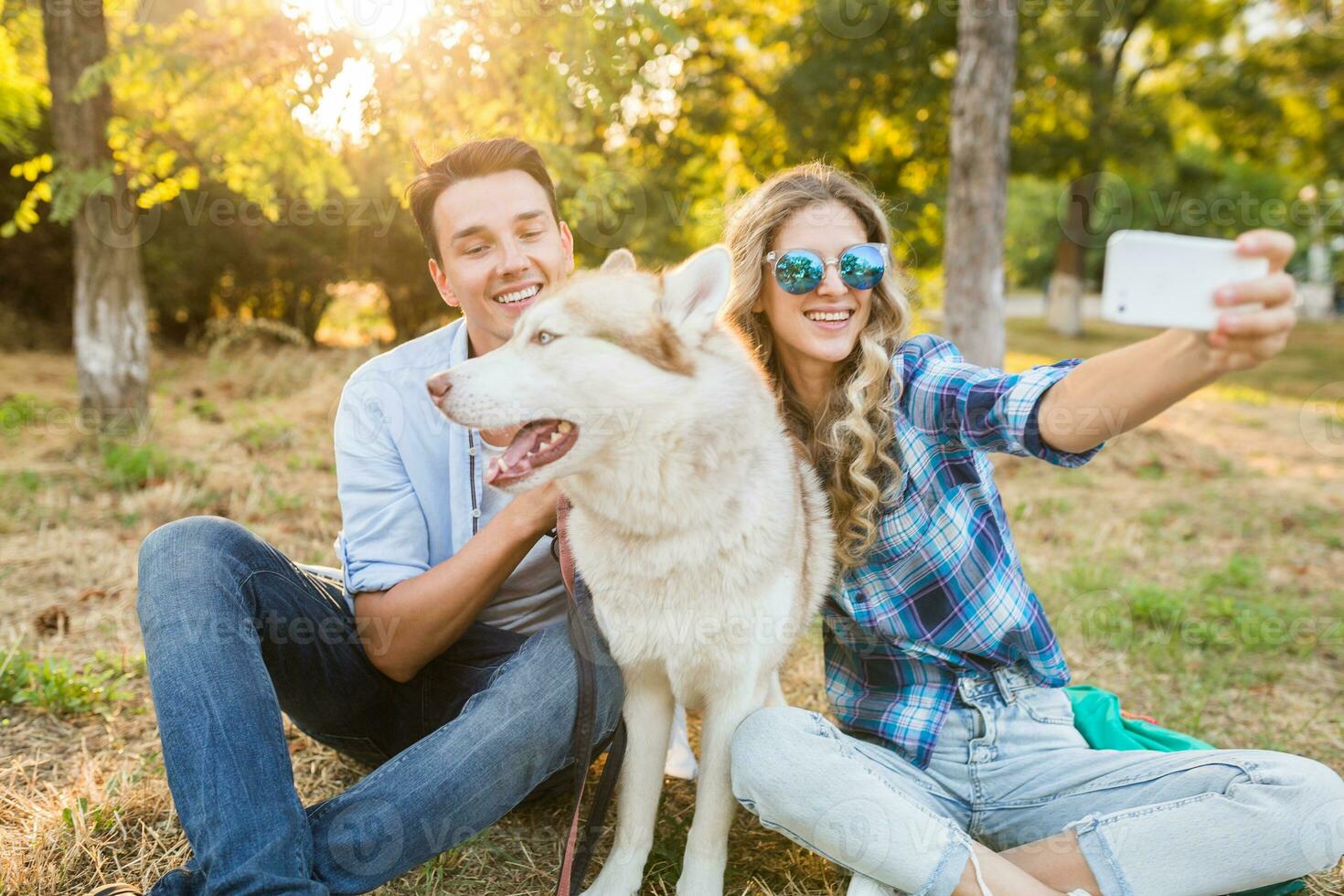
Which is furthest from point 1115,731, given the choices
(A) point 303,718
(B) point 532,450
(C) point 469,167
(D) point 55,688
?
(D) point 55,688

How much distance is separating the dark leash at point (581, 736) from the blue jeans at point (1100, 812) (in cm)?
39

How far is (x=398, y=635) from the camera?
242cm

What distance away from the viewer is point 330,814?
6.65 ft

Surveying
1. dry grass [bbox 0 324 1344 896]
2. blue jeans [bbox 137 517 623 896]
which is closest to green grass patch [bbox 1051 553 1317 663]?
dry grass [bbox 0 324 1344 896]

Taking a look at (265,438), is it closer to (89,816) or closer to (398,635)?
(89,816)

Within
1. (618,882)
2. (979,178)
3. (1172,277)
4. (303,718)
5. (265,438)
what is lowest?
(618,882)

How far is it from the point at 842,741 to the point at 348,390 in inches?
68.3

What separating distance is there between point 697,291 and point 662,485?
472 mm

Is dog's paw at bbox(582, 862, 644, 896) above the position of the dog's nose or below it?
below

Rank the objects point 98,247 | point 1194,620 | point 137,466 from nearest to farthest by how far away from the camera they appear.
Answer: point 1194,620, point 137,466, point 98,247

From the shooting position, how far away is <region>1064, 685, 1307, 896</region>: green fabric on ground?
2.49m

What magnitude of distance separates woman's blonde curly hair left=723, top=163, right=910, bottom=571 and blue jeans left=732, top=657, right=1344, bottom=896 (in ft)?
1.97

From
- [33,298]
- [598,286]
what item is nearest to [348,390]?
[598,286]

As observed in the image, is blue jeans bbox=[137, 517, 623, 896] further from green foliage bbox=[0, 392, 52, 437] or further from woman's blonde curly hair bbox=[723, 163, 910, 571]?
green foliage bbox=[0, 392, 52, 437]
